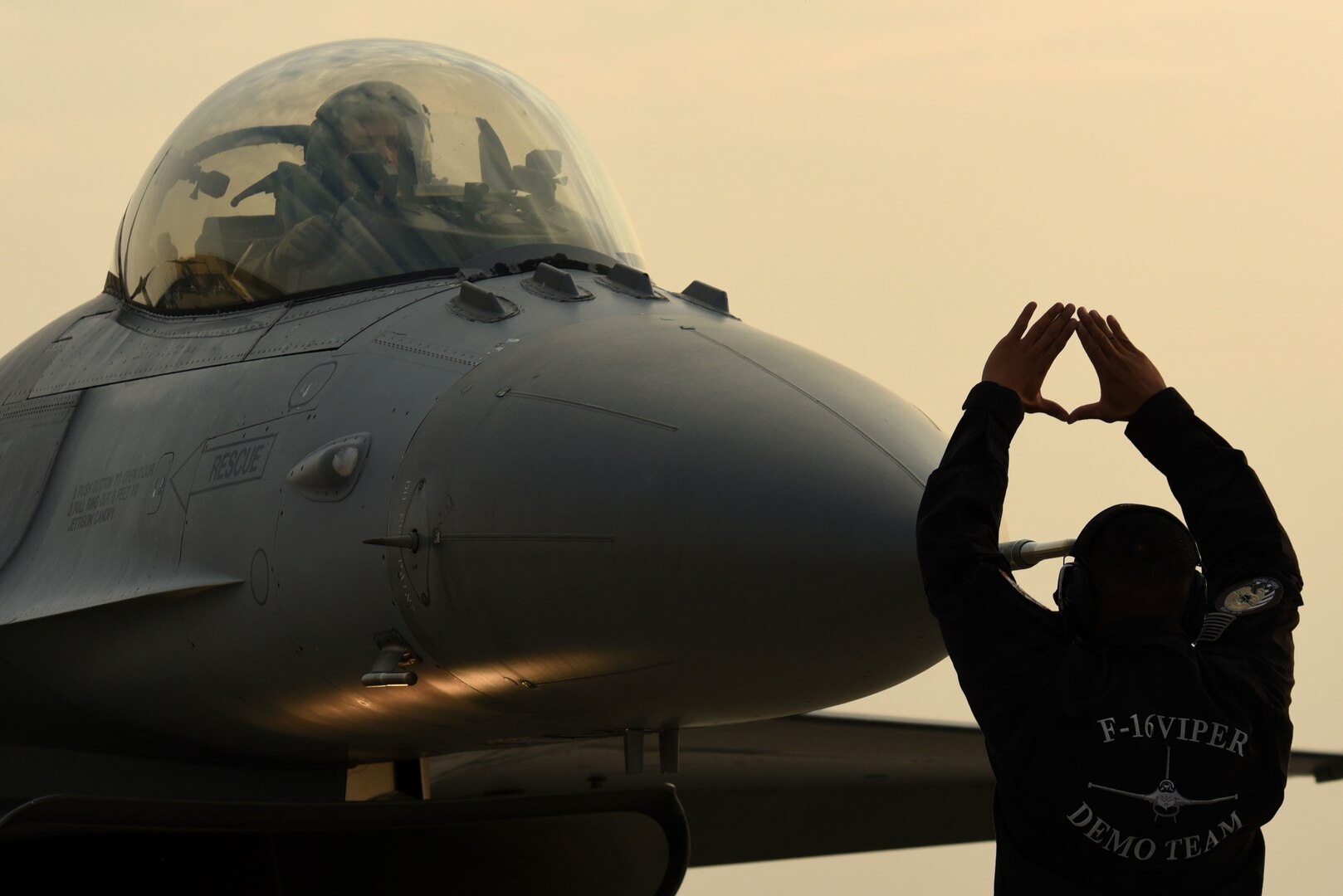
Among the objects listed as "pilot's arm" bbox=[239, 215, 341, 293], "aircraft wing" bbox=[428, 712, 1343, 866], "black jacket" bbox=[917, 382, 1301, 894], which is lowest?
"aircraft wing" bbox=[428, 712, 1343, 866]

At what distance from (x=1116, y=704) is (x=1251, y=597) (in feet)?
1.41

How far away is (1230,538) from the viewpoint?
11.2 ft

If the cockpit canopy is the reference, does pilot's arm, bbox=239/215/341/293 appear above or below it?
below

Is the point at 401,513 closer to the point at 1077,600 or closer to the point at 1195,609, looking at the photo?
the point at 1077,600

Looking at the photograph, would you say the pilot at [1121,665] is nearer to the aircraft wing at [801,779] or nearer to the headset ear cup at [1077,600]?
the headset ear cup at [1077,600]

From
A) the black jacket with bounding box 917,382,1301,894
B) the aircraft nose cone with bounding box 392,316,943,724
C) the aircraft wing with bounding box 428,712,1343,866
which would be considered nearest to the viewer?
the black jacket with bounding box 917,382,1301,894

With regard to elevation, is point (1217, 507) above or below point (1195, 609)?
above

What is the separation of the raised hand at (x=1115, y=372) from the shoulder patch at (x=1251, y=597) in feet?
1.44

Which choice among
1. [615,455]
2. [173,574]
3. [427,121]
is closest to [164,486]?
[173,574]

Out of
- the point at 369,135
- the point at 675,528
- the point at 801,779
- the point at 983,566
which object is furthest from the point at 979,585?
the point at 801,779

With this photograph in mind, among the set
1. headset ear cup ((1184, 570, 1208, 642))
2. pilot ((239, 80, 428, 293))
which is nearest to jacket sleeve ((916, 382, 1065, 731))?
headset ear cup ((1184, 570, 1208, 642))

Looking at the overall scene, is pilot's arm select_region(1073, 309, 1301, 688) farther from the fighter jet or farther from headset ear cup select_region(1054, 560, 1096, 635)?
the fighter jet

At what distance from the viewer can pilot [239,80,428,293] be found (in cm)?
582

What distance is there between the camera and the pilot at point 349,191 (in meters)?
5.82
